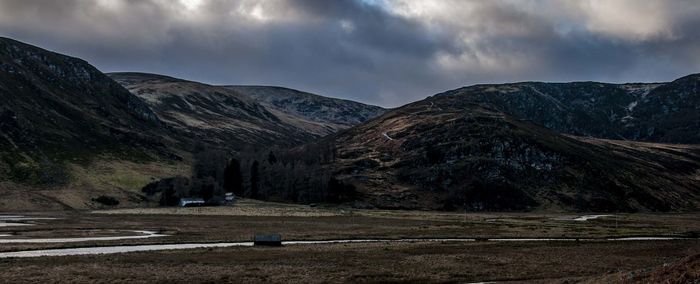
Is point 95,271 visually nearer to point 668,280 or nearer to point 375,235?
point 668,280

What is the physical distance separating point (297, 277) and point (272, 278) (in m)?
1.91

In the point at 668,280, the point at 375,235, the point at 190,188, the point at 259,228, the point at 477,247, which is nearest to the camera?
the point at 668,280

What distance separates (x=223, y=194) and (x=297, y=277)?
6158 inches

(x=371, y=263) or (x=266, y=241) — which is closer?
(x=371, y=263)

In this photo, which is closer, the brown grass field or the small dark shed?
the brown grass field

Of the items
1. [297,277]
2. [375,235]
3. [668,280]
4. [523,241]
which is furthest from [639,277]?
[375,235]

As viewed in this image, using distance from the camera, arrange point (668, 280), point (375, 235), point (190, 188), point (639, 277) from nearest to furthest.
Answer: point (668, 280) < point (639, 277) < point (375, 235) < point (190, 188)

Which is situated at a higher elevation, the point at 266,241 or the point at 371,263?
the point at 266,241

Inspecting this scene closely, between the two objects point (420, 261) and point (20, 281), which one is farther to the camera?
point (420, 261)

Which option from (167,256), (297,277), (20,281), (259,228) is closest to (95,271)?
(20,281)

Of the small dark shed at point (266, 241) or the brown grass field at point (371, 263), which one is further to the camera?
the small dark shed at point (266, 241)

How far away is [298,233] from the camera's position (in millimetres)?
90500

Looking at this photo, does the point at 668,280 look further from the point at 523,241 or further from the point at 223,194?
the point at 223,194

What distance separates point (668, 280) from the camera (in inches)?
1216
